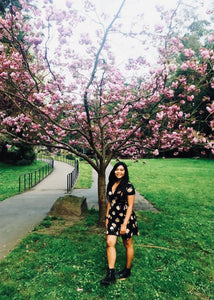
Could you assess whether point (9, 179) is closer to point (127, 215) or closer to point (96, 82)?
point (96, 82)

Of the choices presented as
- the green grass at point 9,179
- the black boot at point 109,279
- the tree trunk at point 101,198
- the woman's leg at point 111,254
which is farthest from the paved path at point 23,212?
the woman's leg at point 111,254

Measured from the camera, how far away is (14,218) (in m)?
6.77

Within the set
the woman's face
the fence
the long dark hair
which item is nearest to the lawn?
the long dark hair

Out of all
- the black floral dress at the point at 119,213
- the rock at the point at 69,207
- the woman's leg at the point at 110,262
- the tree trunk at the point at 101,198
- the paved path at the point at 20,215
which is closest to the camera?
the woman's leg at the point at 110,262

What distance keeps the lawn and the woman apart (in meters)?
0.24

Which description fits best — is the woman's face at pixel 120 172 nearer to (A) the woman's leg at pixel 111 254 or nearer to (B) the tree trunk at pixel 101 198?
(A) the woman's leg at pixel 111 254

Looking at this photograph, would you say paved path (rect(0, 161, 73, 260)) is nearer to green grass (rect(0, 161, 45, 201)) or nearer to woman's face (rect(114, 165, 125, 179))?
green grass (rect(0, 161, 45, 201))

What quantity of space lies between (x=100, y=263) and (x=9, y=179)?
13107mm

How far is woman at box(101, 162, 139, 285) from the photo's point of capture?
3.39m

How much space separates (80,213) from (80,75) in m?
4.18

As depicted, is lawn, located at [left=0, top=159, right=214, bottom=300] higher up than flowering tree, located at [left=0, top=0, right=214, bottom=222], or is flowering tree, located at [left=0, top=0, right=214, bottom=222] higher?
flowering tree, located at [left=0, top=0, right=214, bottom=222]

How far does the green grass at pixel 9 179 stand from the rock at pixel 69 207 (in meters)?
3.70

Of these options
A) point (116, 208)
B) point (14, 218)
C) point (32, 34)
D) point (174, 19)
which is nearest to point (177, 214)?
point (116, 208)

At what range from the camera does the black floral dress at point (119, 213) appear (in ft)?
11.4
